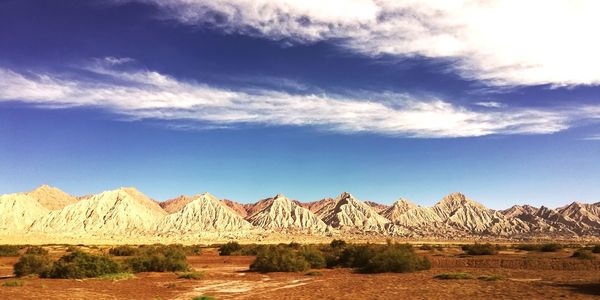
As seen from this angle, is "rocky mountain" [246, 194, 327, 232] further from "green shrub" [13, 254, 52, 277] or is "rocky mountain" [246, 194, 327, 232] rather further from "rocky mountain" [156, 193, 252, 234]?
"green shrub" [13, 254, 52, 277]

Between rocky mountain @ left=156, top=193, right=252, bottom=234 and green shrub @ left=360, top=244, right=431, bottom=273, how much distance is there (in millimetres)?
118616

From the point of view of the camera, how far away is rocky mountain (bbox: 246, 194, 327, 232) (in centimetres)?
15900

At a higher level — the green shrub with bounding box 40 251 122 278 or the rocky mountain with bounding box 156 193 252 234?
the rocky mountain with bounding box 156 193 252 234

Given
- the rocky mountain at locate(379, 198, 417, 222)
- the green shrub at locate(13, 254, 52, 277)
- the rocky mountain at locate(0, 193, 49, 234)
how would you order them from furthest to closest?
the rocky mountain at locate(379, 198, 417, 222), the rocky mountain at locate(0, 193, 49, 234), the green shrub at locate(13, 254, 52, 277)

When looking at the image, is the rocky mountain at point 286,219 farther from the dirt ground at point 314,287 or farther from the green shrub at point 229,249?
the dirt ground at point 314,287

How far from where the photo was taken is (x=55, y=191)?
627 feet

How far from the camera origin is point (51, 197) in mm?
183375

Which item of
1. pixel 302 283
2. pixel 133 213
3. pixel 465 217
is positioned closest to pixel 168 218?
pixel 133 213

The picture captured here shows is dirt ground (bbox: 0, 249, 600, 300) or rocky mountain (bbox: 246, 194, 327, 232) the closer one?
dirt ground (bbox: 0, 249, 600, 300)

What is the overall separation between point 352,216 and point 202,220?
55.9 m

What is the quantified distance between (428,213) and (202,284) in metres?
168

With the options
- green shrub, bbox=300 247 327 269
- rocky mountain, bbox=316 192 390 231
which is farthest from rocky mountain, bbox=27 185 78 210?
green shrub, bbox=300 247 327 269

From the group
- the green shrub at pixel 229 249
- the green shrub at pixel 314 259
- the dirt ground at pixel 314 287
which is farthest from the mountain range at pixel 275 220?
the dirt ground at pixel 314 287

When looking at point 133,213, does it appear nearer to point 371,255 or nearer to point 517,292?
point 371,255
